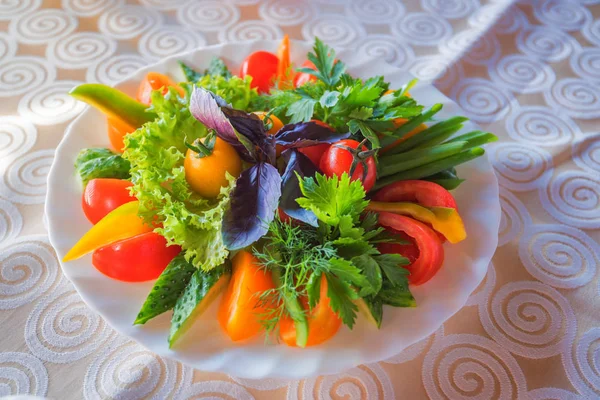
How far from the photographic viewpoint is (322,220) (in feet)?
3.45

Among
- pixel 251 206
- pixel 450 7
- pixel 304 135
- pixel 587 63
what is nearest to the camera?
pixel 251 206

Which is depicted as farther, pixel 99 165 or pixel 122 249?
pixel 99 165

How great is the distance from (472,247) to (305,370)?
20.5 inches

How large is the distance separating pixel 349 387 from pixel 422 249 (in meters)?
0.35

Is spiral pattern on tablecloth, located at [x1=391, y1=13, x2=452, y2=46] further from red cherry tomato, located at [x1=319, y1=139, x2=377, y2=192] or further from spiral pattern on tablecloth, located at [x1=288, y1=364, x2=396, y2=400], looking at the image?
spiral pattern on tablecloth, located at [x1=288, y1=364, x2=396, y2=400]

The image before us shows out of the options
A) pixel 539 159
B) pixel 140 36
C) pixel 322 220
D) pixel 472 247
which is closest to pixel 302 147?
pixel 322 220

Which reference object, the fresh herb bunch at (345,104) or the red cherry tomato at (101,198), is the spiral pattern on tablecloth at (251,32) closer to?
the fresh herb bunch at (345,104)

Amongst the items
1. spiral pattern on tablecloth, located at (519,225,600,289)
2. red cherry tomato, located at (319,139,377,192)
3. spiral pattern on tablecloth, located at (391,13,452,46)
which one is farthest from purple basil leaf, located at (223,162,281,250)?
spiral pattern on tablecloth, located at (391,13,452,46)

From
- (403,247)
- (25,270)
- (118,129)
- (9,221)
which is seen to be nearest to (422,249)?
(403,247)

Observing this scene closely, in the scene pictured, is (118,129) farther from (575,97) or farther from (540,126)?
(575,97)

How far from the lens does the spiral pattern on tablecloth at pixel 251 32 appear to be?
196cm

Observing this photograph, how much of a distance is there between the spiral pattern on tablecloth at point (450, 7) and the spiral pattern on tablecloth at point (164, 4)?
1070 millimetres

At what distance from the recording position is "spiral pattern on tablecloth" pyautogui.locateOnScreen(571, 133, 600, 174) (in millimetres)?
1605

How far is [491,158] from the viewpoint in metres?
1.62
